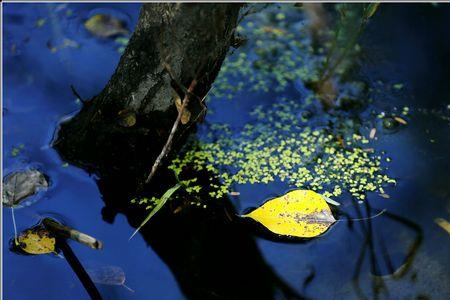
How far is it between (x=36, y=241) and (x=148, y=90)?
1.96 ft

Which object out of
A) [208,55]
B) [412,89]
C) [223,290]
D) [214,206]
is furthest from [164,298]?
[412,89]

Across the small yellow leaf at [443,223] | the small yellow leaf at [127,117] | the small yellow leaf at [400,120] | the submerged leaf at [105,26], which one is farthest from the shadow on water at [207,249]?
the submerged leaf at [105,26]

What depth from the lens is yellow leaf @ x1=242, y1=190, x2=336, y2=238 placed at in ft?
5.37

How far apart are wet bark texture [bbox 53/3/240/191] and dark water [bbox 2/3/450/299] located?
0.33 ft

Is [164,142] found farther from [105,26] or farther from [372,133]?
[105,26]

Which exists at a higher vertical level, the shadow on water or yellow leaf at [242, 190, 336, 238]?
yellow leaf at [242, 190, 336, 238]

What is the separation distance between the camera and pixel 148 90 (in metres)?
1.64

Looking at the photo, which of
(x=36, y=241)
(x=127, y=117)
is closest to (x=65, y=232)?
(x=36, y=241)

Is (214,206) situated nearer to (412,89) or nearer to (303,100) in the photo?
(303,100)

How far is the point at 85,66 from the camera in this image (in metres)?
2.27

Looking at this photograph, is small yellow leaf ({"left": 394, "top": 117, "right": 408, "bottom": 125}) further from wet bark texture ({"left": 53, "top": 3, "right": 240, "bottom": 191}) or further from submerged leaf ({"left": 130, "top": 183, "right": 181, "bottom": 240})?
submerged leaf ({"left": 130, "top": 183, "right": 181, "bottom": 240})

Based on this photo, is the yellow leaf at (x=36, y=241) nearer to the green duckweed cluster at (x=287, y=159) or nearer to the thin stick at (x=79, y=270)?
A: the thin stick at (x=79, y=270)

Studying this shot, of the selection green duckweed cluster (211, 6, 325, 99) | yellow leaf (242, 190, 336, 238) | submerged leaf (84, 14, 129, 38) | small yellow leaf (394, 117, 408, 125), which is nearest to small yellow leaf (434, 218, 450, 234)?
yellow leaf (242, 190, 336, 238)

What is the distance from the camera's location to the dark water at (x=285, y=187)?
5.07 feet
